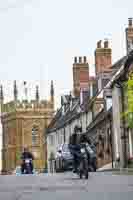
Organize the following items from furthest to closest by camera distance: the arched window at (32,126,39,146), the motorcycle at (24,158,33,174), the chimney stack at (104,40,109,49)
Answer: the arched window at (32,126,39,146)
the chimney stack at (104,40,109,49)
the motorcycle at (24,158,33,174)

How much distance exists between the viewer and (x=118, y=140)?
187 feet

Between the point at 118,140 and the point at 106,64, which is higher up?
the point at 106,64

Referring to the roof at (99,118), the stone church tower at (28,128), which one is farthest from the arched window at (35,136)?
the roof at (99,118)

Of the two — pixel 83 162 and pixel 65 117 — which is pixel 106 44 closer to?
pixel 65 117

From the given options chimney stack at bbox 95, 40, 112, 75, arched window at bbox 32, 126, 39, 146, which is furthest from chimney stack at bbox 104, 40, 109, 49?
arched window at bbox 32, 126, 39, 146

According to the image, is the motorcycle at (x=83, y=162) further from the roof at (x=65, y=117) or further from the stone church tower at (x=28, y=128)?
the stone church tower at (x=28, y=128)

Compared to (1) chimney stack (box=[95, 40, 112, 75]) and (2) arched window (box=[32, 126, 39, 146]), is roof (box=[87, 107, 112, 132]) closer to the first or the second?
(1) chimney stack (box=[95, 40, 112, 75])

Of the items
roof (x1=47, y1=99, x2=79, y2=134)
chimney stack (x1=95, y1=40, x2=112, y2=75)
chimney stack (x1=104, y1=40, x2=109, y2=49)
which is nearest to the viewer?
chimney stack (x1=95, y1=40, x2=112, y2=75)

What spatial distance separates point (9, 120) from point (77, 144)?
9746cm

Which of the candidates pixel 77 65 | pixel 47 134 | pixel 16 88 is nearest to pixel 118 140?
pixel 77 65

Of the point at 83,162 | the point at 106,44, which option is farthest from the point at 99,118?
the point at 83,162

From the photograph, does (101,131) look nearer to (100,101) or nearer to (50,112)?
(100,101)

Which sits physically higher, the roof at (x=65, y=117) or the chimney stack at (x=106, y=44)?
the chimney stack at (x=106, y=44)

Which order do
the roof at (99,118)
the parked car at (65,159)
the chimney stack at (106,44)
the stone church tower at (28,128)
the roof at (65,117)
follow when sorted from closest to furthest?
the parked car at (65,159)
the roof at (99,118)
the chimney stack at (106,44)
the roof at (65,117)
the stone church tower at (28,128)
